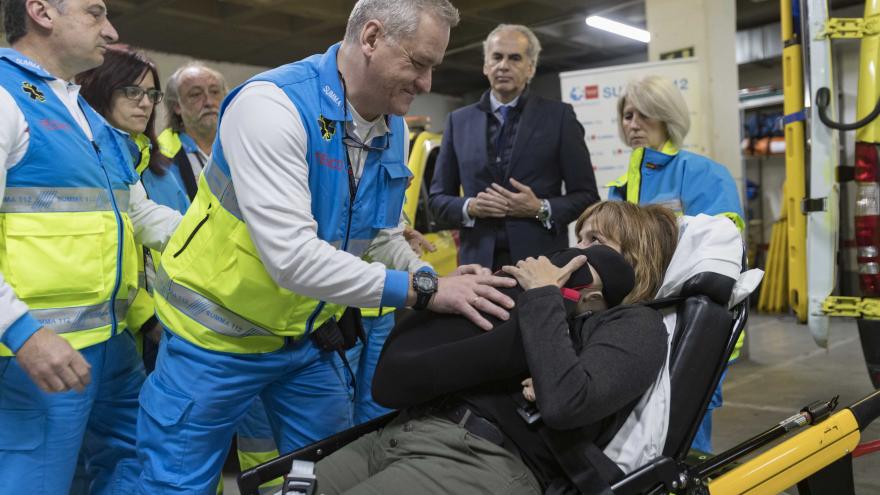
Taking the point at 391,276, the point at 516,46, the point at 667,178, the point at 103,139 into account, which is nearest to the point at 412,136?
the point at 516,46

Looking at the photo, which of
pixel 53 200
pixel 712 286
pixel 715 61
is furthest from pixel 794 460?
pixel 715 61

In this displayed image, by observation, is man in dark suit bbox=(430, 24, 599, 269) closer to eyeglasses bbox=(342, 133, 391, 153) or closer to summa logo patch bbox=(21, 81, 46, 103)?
eyeglasses bbox=(342, 133, 391, 153)

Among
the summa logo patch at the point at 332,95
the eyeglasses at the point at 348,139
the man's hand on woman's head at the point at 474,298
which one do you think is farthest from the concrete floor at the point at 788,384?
the summa logo patch at the point at 332,95

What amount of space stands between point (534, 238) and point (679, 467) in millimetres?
1821

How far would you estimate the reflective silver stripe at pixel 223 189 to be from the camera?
→ 1.77m

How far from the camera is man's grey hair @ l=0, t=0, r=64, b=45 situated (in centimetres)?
188

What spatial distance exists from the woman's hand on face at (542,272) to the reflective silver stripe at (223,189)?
2.26 ft

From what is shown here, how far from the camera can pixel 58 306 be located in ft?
5.89

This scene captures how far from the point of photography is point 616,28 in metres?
10.6

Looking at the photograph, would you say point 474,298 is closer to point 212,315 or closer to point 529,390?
point 529,390

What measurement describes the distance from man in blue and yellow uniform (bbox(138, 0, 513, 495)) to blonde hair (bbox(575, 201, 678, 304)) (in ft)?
1.42

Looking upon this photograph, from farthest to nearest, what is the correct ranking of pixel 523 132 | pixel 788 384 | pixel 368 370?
pixel 788 384 → pixel 523 132 → pixel 368 370

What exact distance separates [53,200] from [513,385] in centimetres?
122

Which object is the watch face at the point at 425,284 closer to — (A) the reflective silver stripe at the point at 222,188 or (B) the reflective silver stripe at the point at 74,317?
(A) the reflective silver stripe at the point at 222,188
